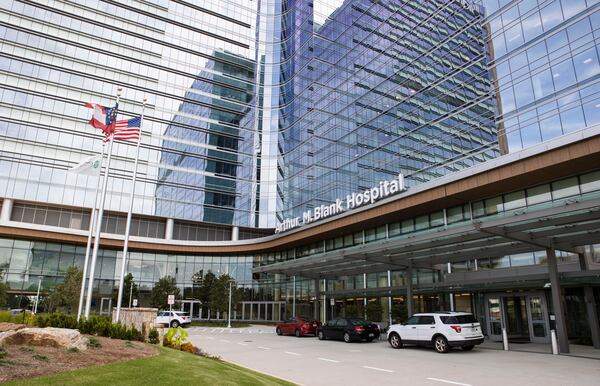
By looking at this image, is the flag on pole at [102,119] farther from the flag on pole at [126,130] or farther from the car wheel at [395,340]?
the car wheel at [395,340]

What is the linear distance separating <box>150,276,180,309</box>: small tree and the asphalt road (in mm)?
34406

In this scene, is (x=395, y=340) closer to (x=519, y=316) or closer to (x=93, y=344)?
(x=519, y=316)

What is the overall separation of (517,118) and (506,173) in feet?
22.6

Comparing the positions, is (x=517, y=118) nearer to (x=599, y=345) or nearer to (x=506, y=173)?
(x=506, y=173)

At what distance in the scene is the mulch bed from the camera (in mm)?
8256

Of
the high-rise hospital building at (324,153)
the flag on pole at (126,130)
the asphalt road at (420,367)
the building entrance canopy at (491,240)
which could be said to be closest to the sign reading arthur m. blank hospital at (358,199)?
the high-rise hospital building at (324,153)

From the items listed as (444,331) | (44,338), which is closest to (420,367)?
(444,331)

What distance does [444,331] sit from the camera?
18391 millimetres

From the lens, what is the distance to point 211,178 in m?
61.4

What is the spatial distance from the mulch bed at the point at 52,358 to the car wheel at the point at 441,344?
40.2 feet

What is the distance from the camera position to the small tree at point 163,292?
168 feet

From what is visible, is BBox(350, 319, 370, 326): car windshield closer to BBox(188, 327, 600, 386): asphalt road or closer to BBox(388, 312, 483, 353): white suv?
BBox(388, 312, 483, 353): white suv

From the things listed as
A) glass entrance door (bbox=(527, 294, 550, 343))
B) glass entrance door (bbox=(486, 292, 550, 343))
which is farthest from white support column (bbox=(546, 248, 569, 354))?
glass entrance door (bbox=(486, 292, 550, 343))

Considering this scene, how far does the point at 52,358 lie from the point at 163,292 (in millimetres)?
43777
